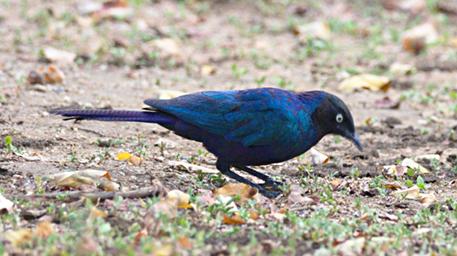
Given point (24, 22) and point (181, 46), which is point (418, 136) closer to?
point (181, 46)

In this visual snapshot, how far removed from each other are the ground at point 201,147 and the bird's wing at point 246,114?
0.32 m

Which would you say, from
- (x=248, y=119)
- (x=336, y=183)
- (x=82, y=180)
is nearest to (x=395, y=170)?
(x=336, y=183)

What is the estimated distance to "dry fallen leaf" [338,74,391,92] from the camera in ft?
30.6

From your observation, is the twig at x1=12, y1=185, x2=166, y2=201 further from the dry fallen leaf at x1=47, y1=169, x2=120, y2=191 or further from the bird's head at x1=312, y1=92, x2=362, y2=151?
the bird's head at x1=312, y1=92, x2=362, y2=151

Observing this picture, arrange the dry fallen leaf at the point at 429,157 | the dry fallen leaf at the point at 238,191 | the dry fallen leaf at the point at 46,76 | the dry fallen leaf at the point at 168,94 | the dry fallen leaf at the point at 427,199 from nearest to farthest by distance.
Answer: the dry fallen leaf at the point at 238,191
the dry fallen leaf at the point at 427,199
the dry fallen leaf at the point at 429,157
the dry fallen leaf at the point at 168,94
the dry fallen leaf at the point at 46,76

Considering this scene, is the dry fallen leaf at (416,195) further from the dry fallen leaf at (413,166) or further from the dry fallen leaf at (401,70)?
the dry fallen leaf at (401,70)

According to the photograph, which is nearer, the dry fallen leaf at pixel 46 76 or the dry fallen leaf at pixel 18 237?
the dry fallen leaf at pixel 18 237

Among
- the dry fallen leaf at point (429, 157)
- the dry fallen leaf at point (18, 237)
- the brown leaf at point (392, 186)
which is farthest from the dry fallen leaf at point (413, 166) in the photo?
the dry fallen leaf at point (18, 237)

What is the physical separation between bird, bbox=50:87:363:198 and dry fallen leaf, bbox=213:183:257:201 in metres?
0.25

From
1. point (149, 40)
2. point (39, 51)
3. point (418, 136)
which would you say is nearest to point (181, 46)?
point (149, 40)

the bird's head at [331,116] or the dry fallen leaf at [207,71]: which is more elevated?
the bird's head at [331,116]

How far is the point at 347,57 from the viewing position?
1045 centimetres

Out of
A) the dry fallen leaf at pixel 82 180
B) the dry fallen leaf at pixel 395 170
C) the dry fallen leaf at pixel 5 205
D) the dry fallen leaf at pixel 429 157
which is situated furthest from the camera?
the dry fallen leaf at pixel 429 157

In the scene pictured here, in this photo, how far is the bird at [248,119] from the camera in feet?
19.4
